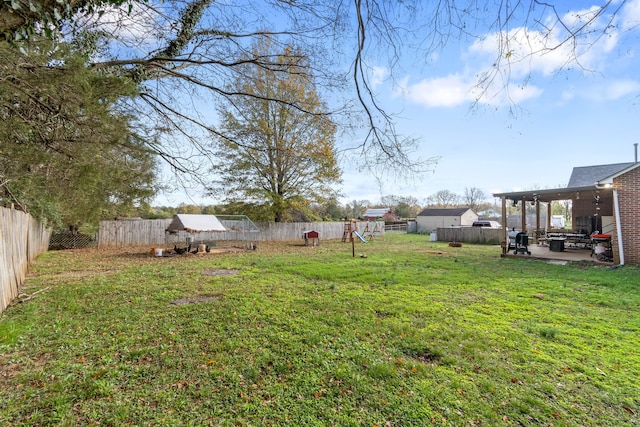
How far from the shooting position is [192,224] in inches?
509

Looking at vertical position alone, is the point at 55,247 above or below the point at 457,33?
below

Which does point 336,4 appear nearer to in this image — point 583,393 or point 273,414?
point 273,414

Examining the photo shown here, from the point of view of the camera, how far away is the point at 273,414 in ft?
7.18

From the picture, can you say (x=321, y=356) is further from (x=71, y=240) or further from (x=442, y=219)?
(x=442, y=219)

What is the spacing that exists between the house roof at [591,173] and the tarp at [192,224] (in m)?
17.5

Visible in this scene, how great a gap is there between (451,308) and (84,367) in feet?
16.1

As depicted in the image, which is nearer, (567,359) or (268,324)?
(567,359)

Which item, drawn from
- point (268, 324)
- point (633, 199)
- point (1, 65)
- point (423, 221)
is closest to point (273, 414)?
point (268, 324)

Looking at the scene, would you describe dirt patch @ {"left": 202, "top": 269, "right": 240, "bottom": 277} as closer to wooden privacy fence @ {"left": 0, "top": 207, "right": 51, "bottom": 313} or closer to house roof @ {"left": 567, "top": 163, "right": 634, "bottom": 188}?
wooden privacy fence @ {"left": 0, "top": 207, "right": 51, "bottom": 313}

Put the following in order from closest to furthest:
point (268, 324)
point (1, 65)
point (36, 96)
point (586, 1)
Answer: point (586, 1), point (1, 65), point (36, 96), point (268, 324)

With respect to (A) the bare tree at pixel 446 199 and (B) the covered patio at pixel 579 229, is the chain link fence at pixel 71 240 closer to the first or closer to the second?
(B) the covered patio at pixel 579 229

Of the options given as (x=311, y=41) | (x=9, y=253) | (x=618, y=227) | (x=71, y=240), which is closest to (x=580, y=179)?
(x=618, y=227)

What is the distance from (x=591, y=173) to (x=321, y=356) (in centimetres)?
1852

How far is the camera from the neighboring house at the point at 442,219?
30125 millimetres
